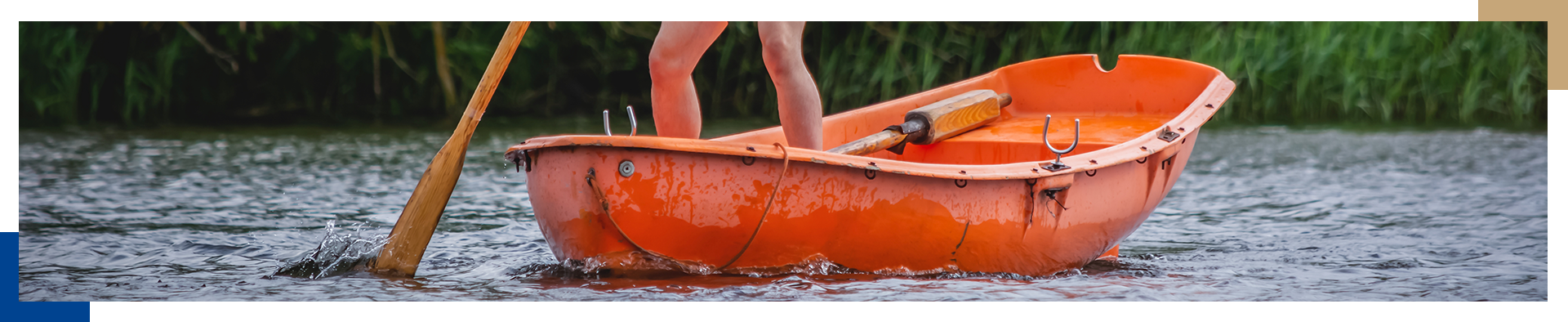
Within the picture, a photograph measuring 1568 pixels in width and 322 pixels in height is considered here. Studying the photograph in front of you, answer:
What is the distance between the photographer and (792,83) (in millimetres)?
2732

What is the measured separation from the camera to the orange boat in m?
2.37

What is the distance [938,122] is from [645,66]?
5.27 metres


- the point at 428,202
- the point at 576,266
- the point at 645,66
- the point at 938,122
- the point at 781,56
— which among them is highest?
the point at 645,66

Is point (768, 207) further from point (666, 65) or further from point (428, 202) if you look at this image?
point (428, 202)

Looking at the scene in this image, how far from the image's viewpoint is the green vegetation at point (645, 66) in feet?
18.8

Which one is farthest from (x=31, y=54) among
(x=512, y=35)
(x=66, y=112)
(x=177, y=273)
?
(x=512, y=35)

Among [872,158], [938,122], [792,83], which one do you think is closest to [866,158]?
[872,158]

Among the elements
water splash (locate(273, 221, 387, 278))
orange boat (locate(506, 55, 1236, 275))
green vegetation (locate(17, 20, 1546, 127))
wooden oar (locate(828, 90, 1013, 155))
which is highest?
green vegetation (locate(17, 20, 1546, 127))

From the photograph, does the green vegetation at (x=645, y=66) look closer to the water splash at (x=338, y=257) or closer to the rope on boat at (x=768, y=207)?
the water splash at (x=338, y=257)

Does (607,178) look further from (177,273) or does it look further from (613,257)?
(177,273)

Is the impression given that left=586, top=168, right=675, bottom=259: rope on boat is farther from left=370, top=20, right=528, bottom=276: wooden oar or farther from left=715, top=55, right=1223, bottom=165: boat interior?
left=715, top=55, right=1223, bottom=165: boat interior

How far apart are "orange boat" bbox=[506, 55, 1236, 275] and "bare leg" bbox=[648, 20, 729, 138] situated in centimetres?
34

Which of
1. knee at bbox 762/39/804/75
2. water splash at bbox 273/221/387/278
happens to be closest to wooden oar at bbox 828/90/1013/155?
knee at bbox 762/39/804/75
